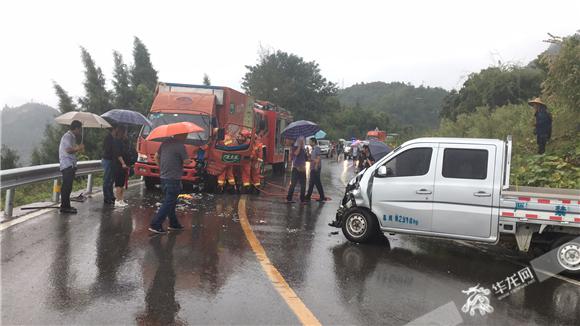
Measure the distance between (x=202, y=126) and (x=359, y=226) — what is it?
7.07 metres

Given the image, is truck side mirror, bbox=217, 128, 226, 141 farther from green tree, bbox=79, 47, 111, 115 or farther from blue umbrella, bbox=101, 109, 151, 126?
green tree, bbox=79, 47, 111, 115

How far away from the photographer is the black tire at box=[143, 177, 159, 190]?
13178 millimetres

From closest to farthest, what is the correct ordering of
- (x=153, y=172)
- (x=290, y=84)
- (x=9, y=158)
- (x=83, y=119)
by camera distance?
(x=83, y=119), (x=153, y=172), (x=9, y=158), (x=290, y=84)

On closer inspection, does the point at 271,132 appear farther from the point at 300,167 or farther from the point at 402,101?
the point at 402,101

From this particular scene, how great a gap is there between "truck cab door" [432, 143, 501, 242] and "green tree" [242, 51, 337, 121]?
5333cm

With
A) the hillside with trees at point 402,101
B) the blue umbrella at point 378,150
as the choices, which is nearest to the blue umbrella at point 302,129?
the blue umbrella at point 378,150

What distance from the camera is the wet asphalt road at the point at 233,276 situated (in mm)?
4582

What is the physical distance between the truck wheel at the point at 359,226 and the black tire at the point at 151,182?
7.04m

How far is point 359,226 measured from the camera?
7.72 meters

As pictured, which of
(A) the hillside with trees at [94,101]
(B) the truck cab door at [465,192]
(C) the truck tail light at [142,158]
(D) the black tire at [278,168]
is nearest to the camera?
(B) the truck cab door at [465,192]

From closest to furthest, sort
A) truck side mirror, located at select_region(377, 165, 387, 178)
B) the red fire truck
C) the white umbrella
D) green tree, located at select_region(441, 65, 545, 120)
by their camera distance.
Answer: truck side mirror, located at select_region(377, 165, 387, 178)
the white umbrella
the red fire truck
green tree, located at select_region(441, 65, 545, 120)

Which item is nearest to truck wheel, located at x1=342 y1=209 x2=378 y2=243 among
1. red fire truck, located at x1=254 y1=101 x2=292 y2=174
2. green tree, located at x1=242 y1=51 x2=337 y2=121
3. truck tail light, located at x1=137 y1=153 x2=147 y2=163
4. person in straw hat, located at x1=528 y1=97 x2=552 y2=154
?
person in straw hat, located at x1=528 y1=97 x2=552 y2=154

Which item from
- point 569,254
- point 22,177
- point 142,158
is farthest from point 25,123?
point 569,254

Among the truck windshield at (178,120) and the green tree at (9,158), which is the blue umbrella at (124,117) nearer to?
the truck windshield at (178,120)
